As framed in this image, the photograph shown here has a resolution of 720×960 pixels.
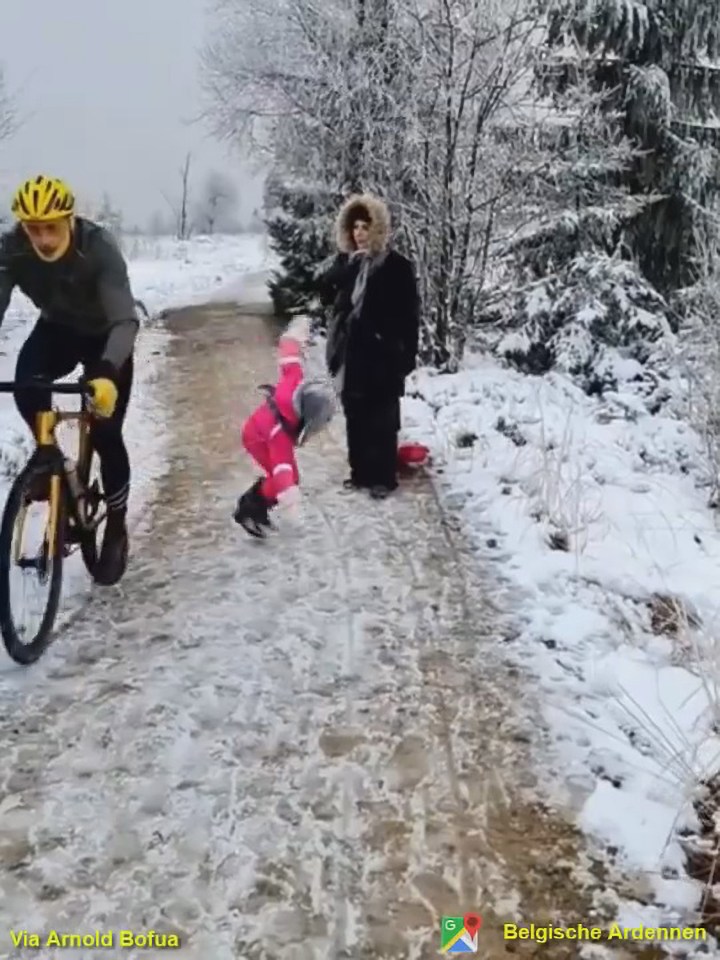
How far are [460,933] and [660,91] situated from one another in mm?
13677

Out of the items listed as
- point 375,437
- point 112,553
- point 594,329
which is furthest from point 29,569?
point 594,329

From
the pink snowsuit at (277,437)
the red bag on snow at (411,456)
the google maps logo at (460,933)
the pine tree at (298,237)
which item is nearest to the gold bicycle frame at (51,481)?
the pink snowsuit at (277,437)

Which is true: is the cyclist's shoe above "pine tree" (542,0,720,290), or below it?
below

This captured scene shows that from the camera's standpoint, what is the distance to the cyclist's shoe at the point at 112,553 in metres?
5.20

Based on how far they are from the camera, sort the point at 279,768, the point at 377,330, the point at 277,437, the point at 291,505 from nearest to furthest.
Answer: the point at 279,768 < the point at 277,437 < the point at 291,505 < the point at 377,330

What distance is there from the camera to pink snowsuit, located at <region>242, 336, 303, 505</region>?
607 centimetres

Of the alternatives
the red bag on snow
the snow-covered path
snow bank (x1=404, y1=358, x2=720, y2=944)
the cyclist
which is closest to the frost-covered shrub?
snow bank (x1=404, y1=358, x2=720, y2=944)

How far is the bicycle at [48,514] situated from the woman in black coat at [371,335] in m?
2.67

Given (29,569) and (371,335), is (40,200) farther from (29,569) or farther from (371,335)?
(371,335)

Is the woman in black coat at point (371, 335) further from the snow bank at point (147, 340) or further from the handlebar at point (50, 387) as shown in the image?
the handlebar at point (50, 387)

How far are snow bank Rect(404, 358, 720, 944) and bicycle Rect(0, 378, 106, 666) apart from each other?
2176 mm

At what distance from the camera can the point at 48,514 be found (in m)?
4.41

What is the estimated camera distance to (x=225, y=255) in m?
50.3

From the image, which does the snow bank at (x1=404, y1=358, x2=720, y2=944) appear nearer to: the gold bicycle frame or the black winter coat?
the black winter coat
